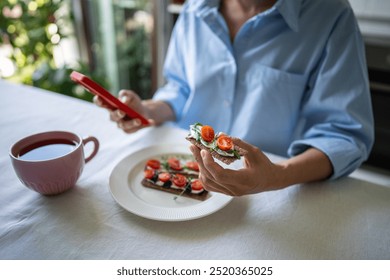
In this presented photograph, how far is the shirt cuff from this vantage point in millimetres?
692

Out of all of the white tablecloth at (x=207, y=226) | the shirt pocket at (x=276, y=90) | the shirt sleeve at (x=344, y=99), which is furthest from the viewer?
the shirt pocket at (x=276, y=90)

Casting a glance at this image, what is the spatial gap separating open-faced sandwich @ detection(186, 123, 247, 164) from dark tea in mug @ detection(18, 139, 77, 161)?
269 millimetres

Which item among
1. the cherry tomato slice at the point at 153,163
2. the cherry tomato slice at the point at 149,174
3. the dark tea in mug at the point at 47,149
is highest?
the dark tea in mug at the point at 47,149

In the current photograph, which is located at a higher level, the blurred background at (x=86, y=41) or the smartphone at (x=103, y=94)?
the smartphone at (x=103, y=94)

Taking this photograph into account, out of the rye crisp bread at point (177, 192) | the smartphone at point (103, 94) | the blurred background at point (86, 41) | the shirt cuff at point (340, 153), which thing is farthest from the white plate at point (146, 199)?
the blurred background at point (86, 41)

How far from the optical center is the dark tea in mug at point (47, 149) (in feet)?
2.03

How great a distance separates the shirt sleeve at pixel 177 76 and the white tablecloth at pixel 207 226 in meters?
0.39

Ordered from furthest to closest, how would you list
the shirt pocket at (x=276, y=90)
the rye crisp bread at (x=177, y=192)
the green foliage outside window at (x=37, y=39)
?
the green foliage outside window at (x=37, y=39) → the shirt pocket at (x=276, y=90) → the rye crisp bread at (x=177, y=192)

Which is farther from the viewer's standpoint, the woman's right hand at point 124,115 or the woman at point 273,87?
the woman's right hand at point 124,115

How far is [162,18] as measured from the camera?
2.06 metres

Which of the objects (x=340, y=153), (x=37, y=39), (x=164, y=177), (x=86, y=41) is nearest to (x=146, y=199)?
(x=164, y=177)

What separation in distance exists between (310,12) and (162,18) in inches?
55.9

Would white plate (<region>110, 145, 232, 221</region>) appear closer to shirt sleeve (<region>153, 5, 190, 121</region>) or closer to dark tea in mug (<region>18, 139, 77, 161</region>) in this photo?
dark tea in mug (<region>18, 139, 77, 161</region>)

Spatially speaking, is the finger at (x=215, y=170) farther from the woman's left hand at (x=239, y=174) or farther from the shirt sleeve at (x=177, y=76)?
the shirt sleeve at (x=177, y=76)
